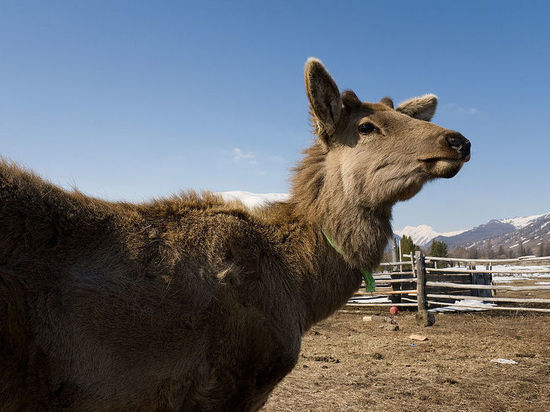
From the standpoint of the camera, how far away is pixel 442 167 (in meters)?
3.39

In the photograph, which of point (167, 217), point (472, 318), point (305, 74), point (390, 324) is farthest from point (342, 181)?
point (472, 318)

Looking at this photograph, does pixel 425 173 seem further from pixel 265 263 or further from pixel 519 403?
pixel 519 403

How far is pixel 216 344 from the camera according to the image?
2484 mm

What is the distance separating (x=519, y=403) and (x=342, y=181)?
510 centimetres

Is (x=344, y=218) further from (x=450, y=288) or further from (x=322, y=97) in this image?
(x=450, y=288)

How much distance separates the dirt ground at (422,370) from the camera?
6.28m

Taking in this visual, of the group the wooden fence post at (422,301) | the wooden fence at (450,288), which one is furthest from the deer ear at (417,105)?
the wooden fence post at (422,301)

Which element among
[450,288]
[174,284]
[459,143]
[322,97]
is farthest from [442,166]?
[450,288]

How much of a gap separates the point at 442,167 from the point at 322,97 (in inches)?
45.2

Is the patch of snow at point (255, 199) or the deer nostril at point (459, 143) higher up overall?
the deer nostril at point (459, 143)

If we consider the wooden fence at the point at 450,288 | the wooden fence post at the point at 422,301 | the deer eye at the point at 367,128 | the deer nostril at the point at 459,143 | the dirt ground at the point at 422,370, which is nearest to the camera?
the deer nostril at the point at 459,143

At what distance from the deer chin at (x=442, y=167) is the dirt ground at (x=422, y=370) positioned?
13.4 feet

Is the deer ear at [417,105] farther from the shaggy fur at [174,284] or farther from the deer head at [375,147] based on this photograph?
the shaggy fur at [174,284]

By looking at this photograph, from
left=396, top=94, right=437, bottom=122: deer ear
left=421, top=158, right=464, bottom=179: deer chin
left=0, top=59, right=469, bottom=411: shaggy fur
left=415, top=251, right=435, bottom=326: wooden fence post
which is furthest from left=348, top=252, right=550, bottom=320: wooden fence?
left=0, top=59, right=469, bottom=411: shaggy fur
